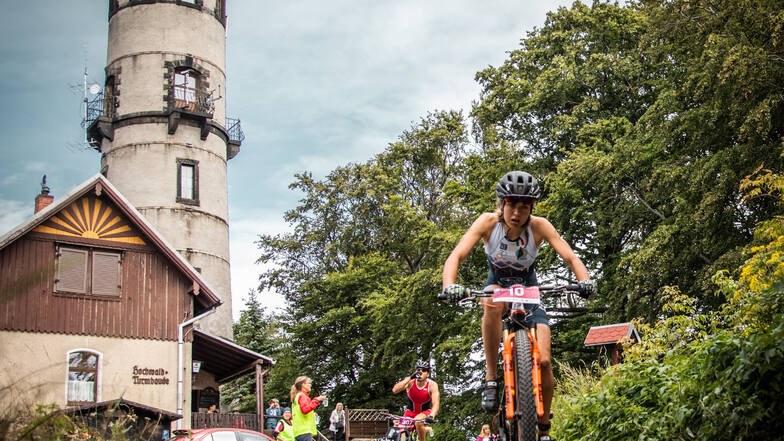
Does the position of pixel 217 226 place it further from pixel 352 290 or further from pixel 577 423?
pixel 577 423

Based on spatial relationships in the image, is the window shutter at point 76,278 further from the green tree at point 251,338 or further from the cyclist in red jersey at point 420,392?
the green tree at point 251,338

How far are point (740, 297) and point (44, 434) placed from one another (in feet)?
22.9

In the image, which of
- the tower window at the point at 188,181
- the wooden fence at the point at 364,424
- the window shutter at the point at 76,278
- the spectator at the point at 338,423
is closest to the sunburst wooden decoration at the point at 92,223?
the window shutter at the point at 76,278

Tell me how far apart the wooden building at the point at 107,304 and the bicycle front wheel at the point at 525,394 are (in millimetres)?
21264

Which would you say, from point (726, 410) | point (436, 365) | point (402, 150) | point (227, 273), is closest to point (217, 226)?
point (227, 273)

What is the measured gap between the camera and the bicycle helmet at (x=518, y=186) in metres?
6.52

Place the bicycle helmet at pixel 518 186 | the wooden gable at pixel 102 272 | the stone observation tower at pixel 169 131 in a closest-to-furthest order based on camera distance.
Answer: the bicycle helmet at pixel 518 186 < the wooden gable at pixel 102 272 < the stone observation tower at pixel 169 131

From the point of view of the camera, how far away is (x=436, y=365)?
34.5m

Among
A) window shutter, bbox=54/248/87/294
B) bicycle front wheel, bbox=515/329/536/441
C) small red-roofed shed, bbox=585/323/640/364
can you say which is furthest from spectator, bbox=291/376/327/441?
window shutter, bbox=54/248/87/294

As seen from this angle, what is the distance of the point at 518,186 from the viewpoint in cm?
652

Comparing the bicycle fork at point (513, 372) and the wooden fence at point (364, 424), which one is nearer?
the bicycle fork at point (513, 372)

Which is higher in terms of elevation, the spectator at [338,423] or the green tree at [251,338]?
the green tree at [251,338]

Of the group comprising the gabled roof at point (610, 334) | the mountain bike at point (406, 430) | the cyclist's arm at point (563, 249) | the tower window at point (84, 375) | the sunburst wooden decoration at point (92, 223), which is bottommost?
the mountain bike at point (406, 430)

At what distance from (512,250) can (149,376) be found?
23.2m
